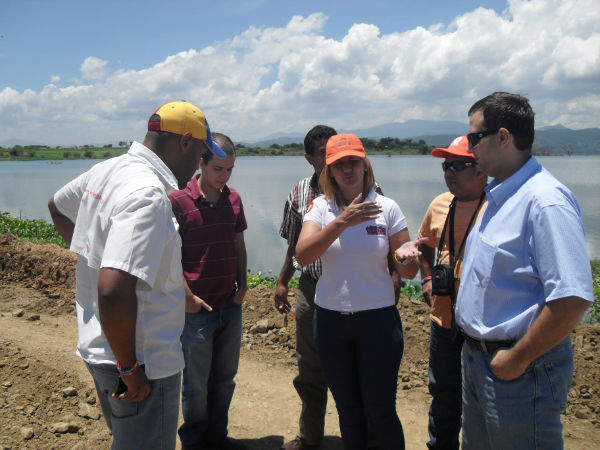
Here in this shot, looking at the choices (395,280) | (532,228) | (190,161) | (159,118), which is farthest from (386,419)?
(159,118)

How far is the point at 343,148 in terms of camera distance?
3.05 meters

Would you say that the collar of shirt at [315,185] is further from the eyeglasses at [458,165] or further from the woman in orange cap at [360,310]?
the eyeglasses at [458,165]

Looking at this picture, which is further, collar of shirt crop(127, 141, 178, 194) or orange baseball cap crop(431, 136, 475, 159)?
orange baseball cap crop(431, 136, 475, 159)

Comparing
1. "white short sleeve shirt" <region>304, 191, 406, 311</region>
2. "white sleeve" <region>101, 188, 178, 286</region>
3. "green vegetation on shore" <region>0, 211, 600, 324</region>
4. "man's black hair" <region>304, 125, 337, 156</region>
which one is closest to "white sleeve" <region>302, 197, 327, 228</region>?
"white short sleeve shirt" <region>304, 191, 406, 311</region>

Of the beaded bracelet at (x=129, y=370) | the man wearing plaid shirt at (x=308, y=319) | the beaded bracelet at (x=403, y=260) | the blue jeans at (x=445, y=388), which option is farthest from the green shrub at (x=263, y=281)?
the beaded bracelet at (x=129, y=370)

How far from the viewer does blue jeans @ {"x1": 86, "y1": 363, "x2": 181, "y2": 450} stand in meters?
2.11

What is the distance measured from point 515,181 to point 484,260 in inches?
16.1

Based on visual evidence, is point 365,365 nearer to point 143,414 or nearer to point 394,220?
point 394,220

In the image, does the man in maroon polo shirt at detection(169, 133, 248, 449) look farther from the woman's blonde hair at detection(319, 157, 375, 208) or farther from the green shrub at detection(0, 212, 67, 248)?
the green shrub at detection(0, 212, 67, 248)

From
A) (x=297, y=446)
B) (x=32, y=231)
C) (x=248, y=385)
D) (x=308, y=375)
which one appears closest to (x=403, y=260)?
(x=308, y=375)

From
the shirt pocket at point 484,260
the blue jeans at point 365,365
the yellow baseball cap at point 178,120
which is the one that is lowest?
the blue jeans at point 365,365

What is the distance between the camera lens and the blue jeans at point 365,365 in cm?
283

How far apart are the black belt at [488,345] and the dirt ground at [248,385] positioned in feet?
6.60

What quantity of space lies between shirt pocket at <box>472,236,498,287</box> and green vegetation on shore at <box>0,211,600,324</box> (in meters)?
4.60
